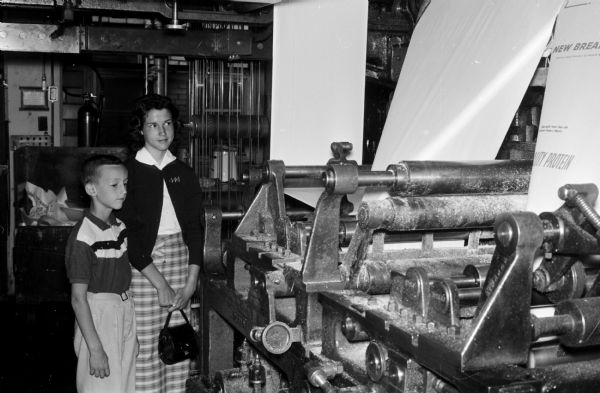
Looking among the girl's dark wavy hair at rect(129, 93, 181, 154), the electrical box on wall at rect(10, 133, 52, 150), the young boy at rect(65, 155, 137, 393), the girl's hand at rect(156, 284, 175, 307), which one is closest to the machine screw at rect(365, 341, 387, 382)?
the young boy at rect(65, 155, 137, 393)

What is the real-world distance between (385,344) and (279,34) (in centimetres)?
159

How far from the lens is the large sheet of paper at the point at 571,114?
1406 mm

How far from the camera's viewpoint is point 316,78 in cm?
277

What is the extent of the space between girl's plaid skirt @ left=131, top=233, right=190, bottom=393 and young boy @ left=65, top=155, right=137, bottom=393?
0.13 meters

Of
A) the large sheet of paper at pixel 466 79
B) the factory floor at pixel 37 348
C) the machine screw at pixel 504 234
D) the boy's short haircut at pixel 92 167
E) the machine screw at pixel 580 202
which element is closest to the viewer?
the machine screw at pixel 504 234

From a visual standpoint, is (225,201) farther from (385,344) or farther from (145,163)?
(385,344)

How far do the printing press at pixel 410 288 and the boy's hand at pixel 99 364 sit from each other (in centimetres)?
39

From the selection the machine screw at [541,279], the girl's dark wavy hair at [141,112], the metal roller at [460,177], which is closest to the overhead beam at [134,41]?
the girl's dark wavy hair at [141,112]

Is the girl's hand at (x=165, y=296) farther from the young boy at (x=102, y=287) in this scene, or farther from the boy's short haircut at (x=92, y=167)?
the boy's short haircut at (x=92, y=167)

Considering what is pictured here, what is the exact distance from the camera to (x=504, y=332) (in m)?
1.14

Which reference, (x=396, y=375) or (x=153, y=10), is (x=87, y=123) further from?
(x=396, y=375)

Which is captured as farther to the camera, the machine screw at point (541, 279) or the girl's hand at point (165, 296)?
the girl's hand at point (165, 296)

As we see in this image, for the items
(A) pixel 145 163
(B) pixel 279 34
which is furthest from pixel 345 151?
(A) pixel 145 163

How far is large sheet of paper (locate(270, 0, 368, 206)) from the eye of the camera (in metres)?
2.68
